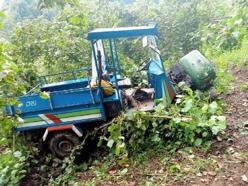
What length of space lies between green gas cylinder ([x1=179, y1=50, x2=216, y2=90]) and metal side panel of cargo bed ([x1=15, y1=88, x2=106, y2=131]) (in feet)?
6.51

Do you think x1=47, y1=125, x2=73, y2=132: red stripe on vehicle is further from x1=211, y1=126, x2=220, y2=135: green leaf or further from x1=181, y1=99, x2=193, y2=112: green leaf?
x1=211, y1=126, x2=220, y2=135: green leaf

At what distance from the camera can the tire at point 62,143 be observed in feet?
19.6

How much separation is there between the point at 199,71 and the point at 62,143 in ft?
9.34

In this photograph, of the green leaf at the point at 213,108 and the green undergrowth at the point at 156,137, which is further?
the green leaf at the point at 213,108

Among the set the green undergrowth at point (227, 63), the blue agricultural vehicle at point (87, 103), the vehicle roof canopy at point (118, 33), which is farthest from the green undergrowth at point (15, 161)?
the green undergrowth at point (227, 63)

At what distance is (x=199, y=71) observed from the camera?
21.4 ft

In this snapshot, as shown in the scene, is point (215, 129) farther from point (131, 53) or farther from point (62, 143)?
point (131, 53)

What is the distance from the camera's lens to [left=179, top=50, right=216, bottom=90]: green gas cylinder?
6.54 metres

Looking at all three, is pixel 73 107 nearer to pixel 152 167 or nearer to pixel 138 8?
pixel 152 167

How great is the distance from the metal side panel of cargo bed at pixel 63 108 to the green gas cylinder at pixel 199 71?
1983mm

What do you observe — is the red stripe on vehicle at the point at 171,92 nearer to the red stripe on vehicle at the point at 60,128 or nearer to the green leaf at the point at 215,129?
the green leaf at the point at 215,129

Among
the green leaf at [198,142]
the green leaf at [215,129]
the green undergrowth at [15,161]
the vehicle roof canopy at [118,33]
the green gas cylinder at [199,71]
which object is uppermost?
the vehicle roof canopy at [118,33]

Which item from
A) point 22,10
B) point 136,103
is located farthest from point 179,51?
point 22,10

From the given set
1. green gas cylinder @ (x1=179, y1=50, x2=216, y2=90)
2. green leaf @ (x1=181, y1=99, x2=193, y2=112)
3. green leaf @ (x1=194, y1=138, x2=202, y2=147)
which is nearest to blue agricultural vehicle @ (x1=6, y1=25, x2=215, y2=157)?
green leaf @ (x1=181, y1=99, x2=193, y2=112)
